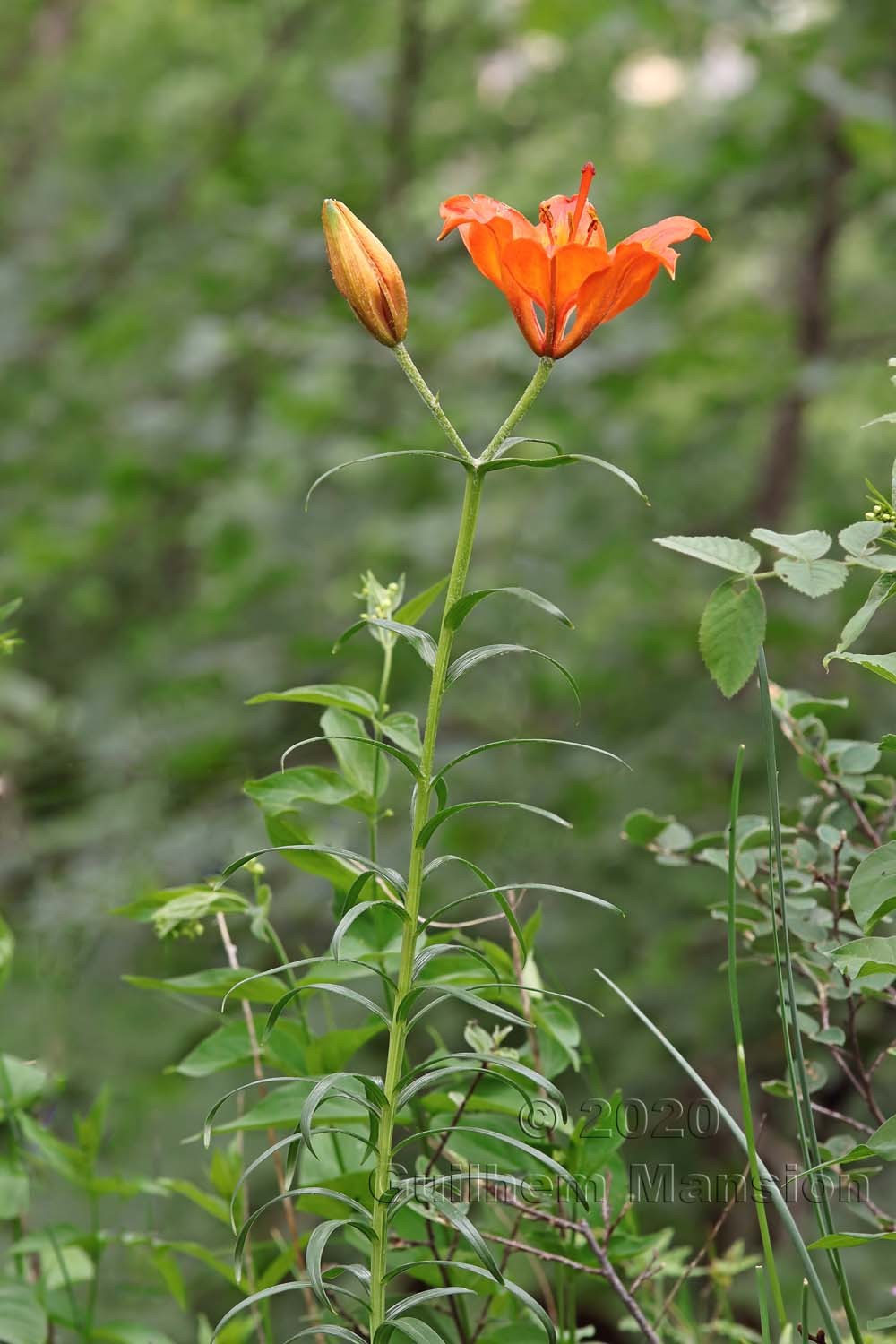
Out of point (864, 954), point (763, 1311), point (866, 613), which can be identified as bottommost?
point (763, 1311)

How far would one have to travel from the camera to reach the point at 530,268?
44cm

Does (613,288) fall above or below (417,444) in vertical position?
below

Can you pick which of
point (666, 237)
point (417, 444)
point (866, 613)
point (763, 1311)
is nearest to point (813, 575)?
point (866, 613)

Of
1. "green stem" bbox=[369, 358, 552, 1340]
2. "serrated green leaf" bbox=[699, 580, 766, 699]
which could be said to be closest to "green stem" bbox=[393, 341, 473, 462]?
"green stem" bbox=[369, 358, 552, 1340]

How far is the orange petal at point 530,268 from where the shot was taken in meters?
0.43

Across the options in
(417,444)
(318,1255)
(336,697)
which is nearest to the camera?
(318,1255)

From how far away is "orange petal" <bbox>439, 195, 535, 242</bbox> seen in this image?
0.44m

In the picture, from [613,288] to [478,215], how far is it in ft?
0.18

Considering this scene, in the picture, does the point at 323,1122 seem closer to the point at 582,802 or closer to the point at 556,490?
the point at 582,802

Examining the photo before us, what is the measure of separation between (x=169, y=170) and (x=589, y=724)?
55.9 inches

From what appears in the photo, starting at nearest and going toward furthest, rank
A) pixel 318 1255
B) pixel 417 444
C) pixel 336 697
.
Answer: pixel 318 1255 → pixel 336 697 → pixel 417 444

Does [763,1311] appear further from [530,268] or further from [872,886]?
[530,268]

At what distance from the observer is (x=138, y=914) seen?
0.62m

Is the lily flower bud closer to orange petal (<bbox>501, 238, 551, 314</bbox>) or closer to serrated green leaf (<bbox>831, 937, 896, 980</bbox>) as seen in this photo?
orange petal (<bbox>501, 238, 551, 314</bbox>)
